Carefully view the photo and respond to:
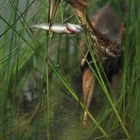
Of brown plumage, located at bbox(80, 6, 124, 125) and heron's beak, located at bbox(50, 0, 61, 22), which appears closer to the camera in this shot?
heron's beak, located at bbox(50, 0, 61, 22)

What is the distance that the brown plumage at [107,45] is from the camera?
8.02ft

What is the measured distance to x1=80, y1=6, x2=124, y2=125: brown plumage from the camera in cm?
244

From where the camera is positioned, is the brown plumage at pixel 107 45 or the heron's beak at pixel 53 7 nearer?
the heron's beak at pixel 53 7

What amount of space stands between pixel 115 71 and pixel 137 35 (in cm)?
81

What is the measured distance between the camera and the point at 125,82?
2312 mm

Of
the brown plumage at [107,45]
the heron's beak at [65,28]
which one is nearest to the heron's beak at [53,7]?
the heron's beak at [65,28]

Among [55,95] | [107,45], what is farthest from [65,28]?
[55,95]

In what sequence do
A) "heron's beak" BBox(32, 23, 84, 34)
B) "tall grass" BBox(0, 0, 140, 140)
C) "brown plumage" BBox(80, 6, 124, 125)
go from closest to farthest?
"heron's beak" BBox(32, 23, 84, 34) → "tall grass" BBox(0, 0, 140, 140) → "brown plumage" BBox(80, 6, 124, 125)

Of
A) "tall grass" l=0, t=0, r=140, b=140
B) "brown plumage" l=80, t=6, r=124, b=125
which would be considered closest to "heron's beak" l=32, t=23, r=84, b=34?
"tall grass" l=0, t=0, r=140, b=140

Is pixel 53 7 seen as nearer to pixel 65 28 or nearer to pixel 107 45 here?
pixel 65 28

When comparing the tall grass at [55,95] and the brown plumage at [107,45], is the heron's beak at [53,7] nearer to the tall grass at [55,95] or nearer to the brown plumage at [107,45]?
the tall grass at [55,95]

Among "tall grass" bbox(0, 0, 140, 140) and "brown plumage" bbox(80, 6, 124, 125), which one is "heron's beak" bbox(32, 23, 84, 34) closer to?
"tall grass" bbox(0, 0, 140, 140)

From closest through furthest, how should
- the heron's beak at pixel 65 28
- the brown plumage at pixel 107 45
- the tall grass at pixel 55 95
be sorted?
the heron's beak at pixel 65 28, the tall grass at pixel 55 95, the brown plumage at pixel 107 45

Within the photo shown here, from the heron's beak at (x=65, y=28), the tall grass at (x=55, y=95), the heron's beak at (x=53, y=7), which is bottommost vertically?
the tall grass at (x=55, y=95)
